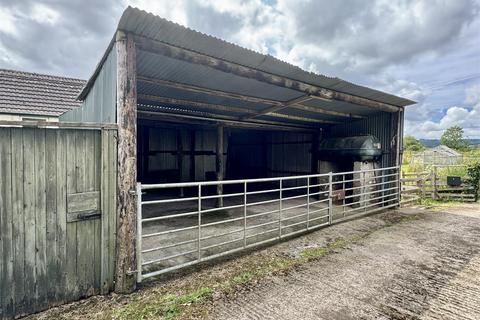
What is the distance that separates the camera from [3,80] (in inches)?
328

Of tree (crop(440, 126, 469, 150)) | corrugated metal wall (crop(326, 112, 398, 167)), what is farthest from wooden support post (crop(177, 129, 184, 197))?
tree (crop(440, 126, 469, 150))

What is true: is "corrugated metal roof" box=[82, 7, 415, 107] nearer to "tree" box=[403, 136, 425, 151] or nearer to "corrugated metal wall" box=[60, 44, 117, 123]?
"corrugated metal wall" box=[60, 44, 117, 123]

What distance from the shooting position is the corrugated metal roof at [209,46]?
244 cm

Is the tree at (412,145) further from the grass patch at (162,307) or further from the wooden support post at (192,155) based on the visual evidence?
the grass patch at (162,307)

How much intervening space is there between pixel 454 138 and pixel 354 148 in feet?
136

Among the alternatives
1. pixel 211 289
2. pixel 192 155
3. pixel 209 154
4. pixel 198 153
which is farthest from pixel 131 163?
pixel 209 154

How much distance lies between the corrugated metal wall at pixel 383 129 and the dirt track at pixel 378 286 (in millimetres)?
3067

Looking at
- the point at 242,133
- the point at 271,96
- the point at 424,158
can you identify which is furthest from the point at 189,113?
the point at 424,158

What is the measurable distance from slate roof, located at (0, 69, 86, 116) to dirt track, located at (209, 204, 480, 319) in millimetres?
8839

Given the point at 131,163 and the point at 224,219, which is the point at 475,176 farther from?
the point at 131,163

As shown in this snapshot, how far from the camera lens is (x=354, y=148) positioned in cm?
676

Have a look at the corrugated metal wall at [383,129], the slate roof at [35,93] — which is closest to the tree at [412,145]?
the corrugated metal wall at [383,129]

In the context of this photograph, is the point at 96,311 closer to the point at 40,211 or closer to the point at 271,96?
the point at 40,211

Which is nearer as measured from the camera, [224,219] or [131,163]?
[131,163]
